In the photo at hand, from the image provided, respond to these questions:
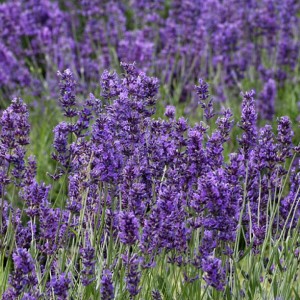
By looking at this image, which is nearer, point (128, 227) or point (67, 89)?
point (128, 227)

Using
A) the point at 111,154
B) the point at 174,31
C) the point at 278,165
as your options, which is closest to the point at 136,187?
the point at 111,154

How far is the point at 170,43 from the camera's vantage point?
699 centimetres

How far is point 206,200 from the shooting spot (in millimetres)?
2578

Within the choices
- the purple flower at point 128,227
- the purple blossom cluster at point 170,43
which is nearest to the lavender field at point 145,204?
the purple flower at point 128,227

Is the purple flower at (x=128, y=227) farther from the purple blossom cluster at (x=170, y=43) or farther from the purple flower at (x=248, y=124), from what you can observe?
the purple blossom cluster at (x=170, y=43)

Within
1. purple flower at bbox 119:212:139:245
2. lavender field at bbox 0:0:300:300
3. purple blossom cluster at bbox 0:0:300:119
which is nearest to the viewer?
purple flower at bbox 119:212:139:245

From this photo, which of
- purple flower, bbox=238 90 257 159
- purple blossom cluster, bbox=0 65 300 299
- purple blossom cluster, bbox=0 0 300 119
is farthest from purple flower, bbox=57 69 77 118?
purple blossom cluster, bbox=0 0 300 119

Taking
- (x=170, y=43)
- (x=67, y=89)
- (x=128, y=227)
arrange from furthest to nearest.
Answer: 1. (x=170, y=43)
2. (x=67, y=89)
3. (x=128, y=227)

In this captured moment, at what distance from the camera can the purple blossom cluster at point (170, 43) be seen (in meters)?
6.72

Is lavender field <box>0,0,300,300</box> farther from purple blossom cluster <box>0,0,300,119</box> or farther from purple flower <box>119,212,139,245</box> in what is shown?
purple blossom cluster <box>0,0,300,119</box>

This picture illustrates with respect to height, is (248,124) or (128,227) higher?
(248,124)

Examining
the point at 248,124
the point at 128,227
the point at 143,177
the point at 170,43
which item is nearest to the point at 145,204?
the point at 143,177

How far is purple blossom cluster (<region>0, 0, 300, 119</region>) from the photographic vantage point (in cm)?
672

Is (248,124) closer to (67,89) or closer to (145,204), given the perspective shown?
(145,204)
